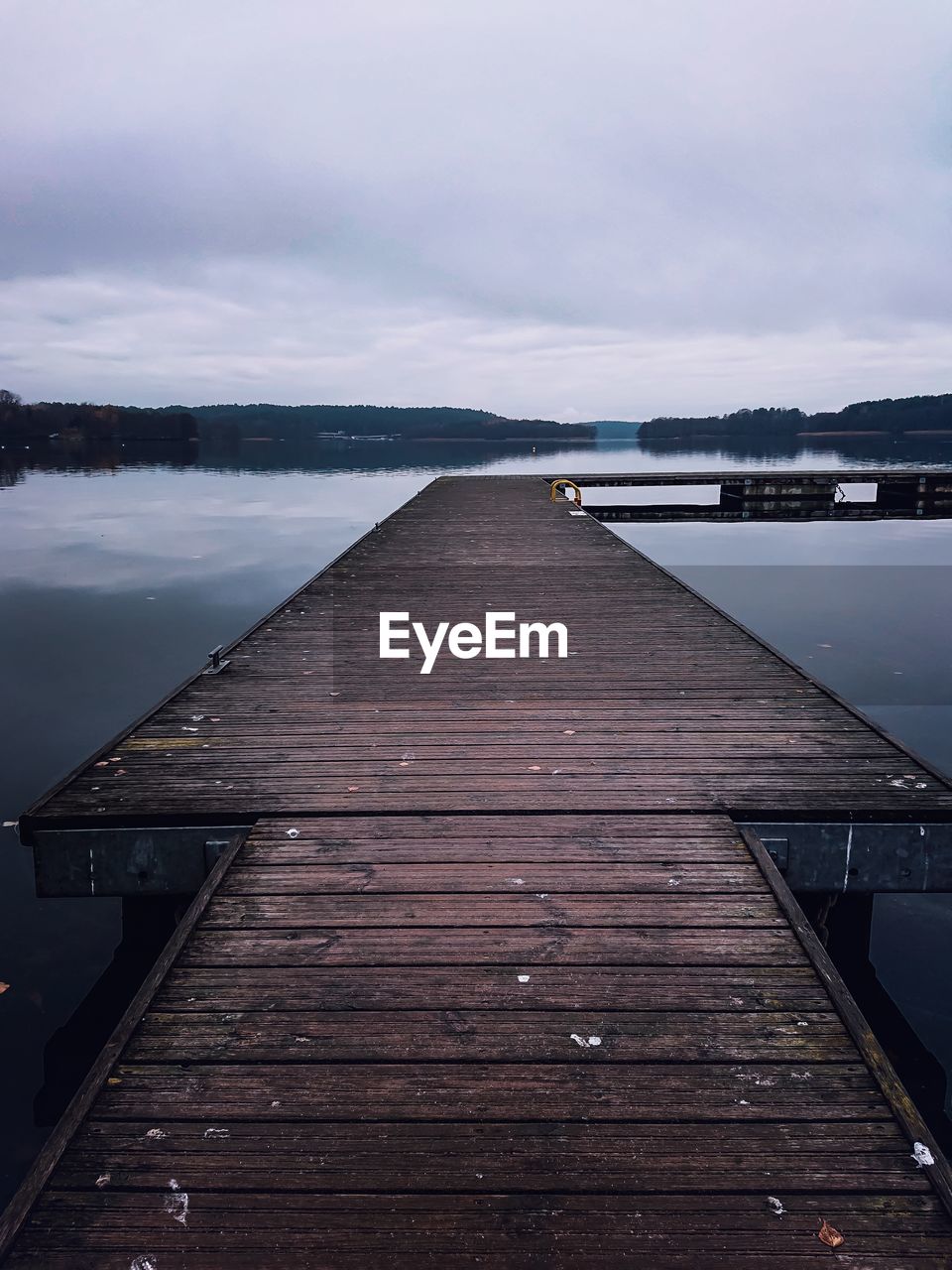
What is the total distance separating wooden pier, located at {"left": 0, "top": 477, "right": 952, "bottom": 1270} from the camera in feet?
6.41

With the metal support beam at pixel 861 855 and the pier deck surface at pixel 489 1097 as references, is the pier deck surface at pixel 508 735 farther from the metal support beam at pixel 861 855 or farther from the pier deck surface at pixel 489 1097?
the pier deck surface at pixel 489 1097

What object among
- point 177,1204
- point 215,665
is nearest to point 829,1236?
point 177,1204

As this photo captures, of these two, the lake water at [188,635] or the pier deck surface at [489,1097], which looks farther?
the lake water at [188,635]

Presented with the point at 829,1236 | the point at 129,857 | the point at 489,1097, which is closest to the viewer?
the point at 829,1236

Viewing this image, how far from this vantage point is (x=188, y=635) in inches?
547

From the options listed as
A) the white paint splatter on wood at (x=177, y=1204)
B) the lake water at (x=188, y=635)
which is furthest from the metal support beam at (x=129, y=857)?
the white paint splatter on wood at (x=177, y=1204)

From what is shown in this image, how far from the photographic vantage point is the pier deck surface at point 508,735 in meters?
4.05

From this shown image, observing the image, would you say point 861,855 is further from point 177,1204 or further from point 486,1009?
point 177,1204

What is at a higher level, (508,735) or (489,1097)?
(508,735)

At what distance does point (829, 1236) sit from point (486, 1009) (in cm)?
110

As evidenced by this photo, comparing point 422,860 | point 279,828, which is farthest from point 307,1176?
point 279,828

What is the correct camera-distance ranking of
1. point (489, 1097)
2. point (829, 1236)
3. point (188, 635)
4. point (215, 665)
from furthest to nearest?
point (188, 635) < point (215, 665) < point (489, 1097) < point (829, 1236)

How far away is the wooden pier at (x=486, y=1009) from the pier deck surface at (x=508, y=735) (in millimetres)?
27

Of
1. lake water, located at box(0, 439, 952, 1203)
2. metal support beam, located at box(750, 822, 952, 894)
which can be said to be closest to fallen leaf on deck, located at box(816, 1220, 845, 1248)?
metal support beam, located at box(750, 822, 952, 894)
